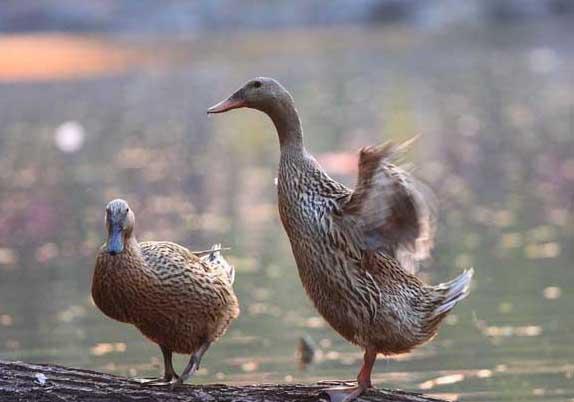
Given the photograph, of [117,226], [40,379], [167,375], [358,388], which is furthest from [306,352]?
[40,379]

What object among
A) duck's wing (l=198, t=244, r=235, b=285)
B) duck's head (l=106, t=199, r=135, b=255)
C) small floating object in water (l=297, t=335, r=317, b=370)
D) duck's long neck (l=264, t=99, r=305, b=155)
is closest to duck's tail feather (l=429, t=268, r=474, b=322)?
duck's long neck (l=264, t=99, r=305, b=155)

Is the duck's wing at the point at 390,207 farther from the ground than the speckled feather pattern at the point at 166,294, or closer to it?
farther from the ground

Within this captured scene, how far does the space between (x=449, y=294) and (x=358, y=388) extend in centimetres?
63

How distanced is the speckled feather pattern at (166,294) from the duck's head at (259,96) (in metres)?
0.80

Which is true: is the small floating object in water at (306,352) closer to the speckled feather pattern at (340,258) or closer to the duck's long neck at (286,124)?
the speckled feather pattern at (340,258)

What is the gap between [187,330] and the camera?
7316 millimetres

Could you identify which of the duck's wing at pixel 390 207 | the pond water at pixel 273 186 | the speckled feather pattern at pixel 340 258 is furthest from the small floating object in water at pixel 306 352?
the duck's wing at pixel 390 207

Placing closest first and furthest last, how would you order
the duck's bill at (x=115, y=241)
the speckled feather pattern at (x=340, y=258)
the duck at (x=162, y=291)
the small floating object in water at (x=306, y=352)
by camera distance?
the speckled feather pattern at (x=340, y=258) → the duck's bill at (x=115, y=241) → the duck at (x=162, y=291) → the small floating object in water at (x=306, y=352)

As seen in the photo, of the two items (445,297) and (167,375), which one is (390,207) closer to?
(445,297)

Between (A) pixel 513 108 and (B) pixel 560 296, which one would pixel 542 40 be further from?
(B) pixel 560 296

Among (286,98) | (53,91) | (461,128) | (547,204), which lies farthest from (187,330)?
(53,91)

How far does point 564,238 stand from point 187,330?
21.3 feet

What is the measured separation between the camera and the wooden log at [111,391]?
261 inches

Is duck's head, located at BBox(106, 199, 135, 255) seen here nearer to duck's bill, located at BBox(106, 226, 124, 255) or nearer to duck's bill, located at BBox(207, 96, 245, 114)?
duck's bill, located at BBox(106, 226, 124, 255)
